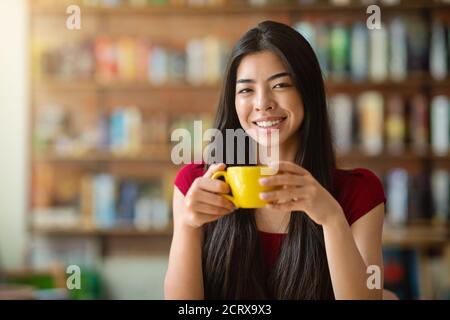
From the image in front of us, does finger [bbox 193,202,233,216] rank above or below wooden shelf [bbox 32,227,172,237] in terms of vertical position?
above

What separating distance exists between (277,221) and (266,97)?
8.3 inches

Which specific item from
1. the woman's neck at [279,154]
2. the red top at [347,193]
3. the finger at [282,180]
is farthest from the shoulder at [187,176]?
the finger at [282,180]

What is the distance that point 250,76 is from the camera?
0.94m

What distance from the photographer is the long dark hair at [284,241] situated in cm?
94

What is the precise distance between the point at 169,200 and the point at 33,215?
68 centimetres

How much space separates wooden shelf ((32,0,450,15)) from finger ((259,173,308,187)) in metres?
2.55

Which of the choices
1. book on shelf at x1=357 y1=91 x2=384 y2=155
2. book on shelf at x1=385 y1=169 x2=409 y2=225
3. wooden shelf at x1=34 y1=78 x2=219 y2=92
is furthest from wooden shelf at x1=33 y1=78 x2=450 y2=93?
book on shelf at x1=385 y1=169 x2=409 y2=225

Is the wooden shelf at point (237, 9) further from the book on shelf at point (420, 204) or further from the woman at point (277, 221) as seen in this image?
the woman at point (277, 221)

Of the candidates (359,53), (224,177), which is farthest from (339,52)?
(224,177)

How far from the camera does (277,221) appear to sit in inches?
40.5

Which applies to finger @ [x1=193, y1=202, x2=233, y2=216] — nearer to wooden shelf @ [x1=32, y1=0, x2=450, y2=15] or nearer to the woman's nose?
the woman's nose

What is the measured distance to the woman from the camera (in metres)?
0.91

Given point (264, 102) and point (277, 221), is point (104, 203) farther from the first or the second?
point (264, 102)

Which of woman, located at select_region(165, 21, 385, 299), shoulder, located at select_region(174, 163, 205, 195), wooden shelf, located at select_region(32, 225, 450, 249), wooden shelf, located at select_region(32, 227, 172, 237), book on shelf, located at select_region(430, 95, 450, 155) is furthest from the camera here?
wooden shelf, located at select_region(32, 227, 172, 237)
